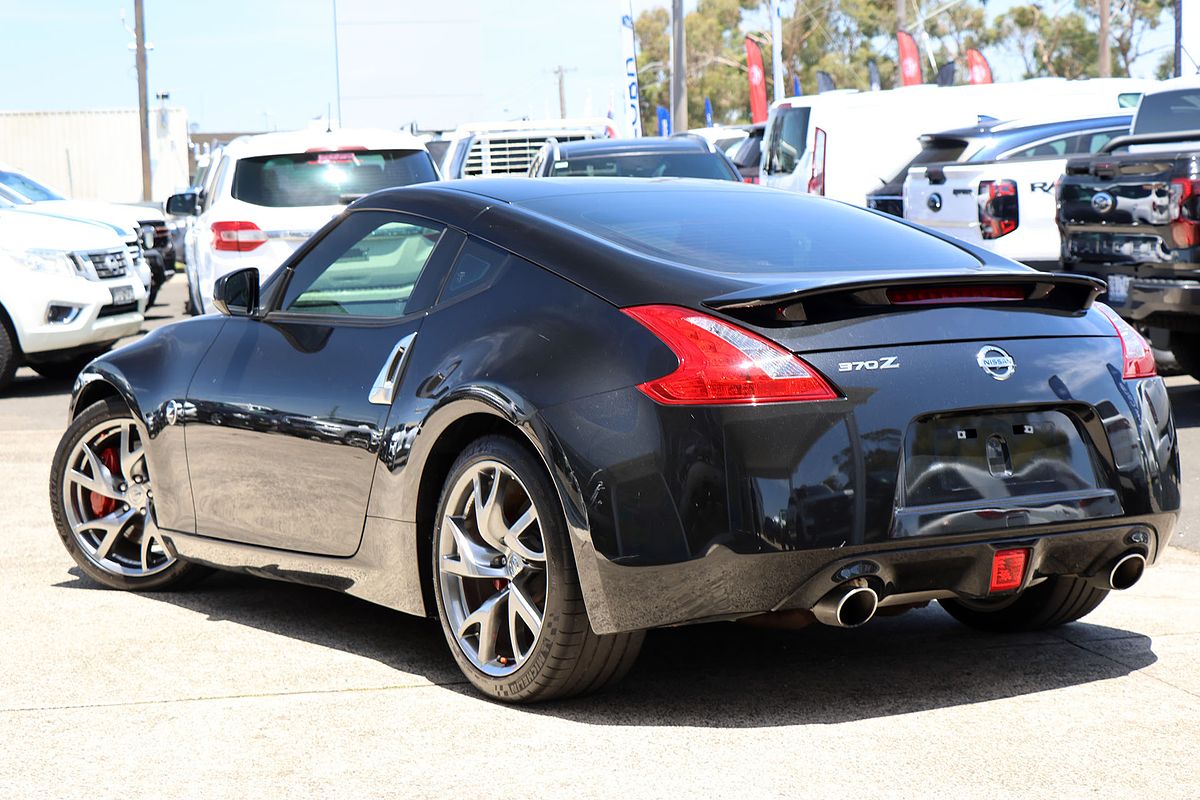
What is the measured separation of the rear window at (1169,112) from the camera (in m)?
12.9

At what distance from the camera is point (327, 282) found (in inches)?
215

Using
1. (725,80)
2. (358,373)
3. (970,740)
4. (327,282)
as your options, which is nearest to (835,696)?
(970,740)

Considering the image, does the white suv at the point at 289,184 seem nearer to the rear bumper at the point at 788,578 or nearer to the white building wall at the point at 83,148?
the rear bumper at the point at 788,578

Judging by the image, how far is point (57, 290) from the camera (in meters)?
13.3

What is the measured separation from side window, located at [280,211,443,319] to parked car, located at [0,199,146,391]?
8289 mm

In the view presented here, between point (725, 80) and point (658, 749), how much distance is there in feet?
323

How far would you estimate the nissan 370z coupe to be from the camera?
13.5 ft

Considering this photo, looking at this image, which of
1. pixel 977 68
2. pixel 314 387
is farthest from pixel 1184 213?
pixel 977 68

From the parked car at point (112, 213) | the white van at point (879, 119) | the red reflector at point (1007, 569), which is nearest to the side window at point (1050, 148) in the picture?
the white van at point (879, 119)

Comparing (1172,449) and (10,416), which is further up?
(1172,449)

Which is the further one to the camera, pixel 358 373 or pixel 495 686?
pixel 358 373

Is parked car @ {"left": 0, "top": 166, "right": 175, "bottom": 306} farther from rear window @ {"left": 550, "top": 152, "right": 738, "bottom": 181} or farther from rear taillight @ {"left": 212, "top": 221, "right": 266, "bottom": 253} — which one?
rear window @ {"left": 550, "top": 152, "right": 738, "bottom": 181}

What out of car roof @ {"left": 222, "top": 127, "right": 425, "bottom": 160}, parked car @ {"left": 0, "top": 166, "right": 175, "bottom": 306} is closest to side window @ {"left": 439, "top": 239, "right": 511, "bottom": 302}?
car roof @ {"left": 222, "top": 127, "right": 425, "bottom": 160}

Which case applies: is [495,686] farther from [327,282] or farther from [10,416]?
[10,416]
